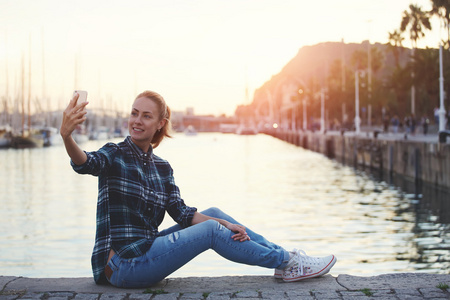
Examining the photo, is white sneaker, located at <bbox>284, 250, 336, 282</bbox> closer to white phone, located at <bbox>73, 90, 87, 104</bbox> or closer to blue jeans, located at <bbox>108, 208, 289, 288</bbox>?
blue jeans, located at <bbox>108, 208, 289, 288</bbox>

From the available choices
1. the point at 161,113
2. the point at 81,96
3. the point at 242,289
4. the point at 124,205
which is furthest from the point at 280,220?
the point at 81,96

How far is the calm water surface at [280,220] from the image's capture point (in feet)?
40.3

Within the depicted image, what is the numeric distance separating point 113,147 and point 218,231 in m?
1.02

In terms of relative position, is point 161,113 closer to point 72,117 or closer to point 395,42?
point 72,117

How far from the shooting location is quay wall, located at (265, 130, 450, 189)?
25791mm

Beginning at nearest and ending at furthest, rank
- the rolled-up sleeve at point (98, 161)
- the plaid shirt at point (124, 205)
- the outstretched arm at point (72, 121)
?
1. the outstretched arm at point (72, 121)
2. the rolled-up sleeve at point (98, 161)
3. the plaid shirt at point (124, 205)

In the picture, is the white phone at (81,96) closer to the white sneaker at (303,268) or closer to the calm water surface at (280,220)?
the white sneaker at (303,268)

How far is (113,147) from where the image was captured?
518cm

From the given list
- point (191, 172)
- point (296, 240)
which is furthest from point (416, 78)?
point (296, 240)

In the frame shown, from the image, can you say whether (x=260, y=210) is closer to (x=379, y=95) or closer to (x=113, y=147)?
(x=113, y=147)

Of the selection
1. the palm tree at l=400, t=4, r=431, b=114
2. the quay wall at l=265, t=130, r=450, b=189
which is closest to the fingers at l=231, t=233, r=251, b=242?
the quay wall at l=265, t=130, r=450, b=189

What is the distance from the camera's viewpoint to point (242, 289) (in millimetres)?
5297

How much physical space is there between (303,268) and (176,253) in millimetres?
1045

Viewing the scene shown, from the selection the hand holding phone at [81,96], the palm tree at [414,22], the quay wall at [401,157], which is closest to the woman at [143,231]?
the hand holding phone at [81,96]
